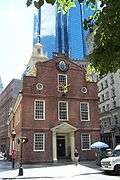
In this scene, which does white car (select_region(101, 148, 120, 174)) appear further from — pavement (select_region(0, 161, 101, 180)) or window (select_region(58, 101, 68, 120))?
window (select_region(58, 101, 68, 120))

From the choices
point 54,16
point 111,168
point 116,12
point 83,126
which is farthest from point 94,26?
point 54,16

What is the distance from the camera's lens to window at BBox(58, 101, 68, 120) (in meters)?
38.8

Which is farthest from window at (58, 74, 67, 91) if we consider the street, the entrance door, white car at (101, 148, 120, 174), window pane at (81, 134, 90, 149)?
white car at (101, 148, 120, 174)

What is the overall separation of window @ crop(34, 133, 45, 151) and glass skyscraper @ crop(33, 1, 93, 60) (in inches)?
3877

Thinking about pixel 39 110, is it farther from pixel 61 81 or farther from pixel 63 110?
pixel 61 81

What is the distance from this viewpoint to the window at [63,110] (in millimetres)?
38750

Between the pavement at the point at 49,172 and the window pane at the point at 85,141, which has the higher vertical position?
the window pane at the point at 85,141

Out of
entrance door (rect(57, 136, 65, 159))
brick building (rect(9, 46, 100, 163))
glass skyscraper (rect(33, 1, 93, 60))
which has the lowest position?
entrance door (rect(57, 136, 65, 159))

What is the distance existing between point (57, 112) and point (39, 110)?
7.65 feet

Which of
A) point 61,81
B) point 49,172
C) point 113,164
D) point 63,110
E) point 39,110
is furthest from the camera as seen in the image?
point 61,81

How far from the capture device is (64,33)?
471 ft

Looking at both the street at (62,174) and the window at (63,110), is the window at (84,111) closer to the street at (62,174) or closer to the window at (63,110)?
the window at (63,110)

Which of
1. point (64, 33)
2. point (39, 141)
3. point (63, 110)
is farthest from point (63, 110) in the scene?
point (64, 33)

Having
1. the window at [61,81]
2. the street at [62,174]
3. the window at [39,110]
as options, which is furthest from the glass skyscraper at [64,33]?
the street at [62,174]
